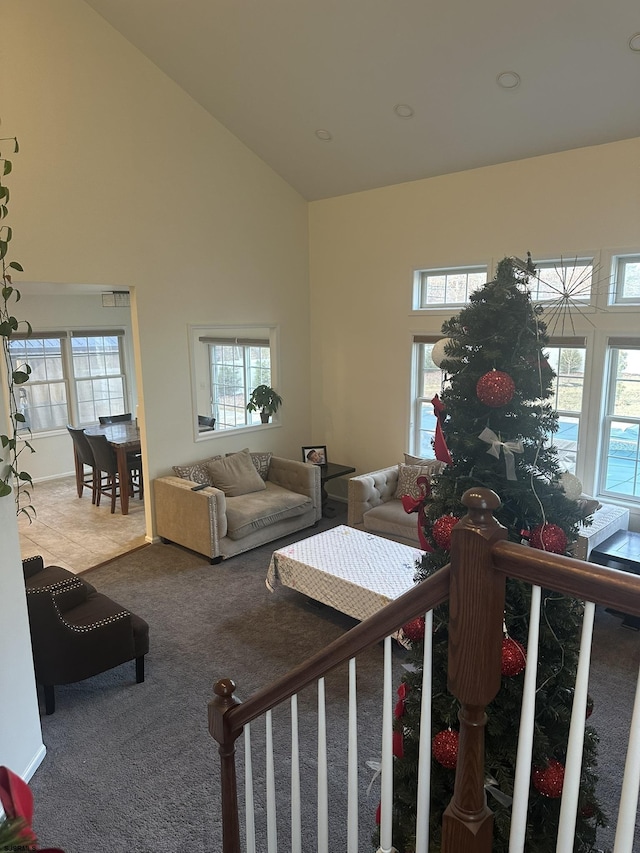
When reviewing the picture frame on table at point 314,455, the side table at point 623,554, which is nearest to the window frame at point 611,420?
the side table at point 623,554

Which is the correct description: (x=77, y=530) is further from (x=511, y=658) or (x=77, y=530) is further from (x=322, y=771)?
(x=511, y=658)

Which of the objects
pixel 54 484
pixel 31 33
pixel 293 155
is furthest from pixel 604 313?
pixel 54 484

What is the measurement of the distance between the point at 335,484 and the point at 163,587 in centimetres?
281

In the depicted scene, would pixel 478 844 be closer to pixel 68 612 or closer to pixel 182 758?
pixel 182 758

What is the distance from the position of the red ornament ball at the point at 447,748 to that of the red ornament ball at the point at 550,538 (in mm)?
552

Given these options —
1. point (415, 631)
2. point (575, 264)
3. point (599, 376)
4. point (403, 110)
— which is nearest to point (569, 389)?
point (599, 376)

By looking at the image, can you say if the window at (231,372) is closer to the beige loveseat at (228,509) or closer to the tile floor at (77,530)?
the beige loveseat at (228,509)

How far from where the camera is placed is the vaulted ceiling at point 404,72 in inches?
148

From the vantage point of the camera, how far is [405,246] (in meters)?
6.11

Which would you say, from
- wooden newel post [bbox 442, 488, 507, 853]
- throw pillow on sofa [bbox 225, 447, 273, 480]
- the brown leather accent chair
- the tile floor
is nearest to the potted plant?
throw pillow on sofa [bbox 225, 447, 273, 480]

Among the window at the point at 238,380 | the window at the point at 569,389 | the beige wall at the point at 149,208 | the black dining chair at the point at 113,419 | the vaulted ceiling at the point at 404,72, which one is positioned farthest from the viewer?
the black dining chair at the point at 113,419

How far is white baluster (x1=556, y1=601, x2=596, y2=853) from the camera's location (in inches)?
37.8

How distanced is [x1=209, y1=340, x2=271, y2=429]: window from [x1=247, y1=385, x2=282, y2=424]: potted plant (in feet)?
0.52

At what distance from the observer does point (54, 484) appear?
812cm
